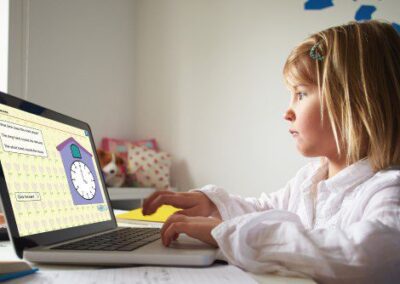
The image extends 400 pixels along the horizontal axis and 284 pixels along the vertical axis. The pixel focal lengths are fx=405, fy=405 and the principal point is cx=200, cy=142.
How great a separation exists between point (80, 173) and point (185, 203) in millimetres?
225

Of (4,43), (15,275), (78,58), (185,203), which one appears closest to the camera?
(15,275)

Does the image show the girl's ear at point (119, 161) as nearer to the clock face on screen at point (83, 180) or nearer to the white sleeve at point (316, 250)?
the clock face on screen at point (83, 180)

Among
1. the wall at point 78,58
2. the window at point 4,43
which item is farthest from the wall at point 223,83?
the window at point 4,43

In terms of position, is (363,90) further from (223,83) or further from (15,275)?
(223,83)

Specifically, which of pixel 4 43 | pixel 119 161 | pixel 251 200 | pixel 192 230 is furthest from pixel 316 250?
pixel 119 161

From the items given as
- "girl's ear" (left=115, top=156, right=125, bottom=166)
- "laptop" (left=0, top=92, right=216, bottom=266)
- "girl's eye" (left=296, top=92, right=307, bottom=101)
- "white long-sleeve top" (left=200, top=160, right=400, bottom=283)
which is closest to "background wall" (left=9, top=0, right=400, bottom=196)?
"girl's ear" (left=115, top=156, right=125, bottom=166)

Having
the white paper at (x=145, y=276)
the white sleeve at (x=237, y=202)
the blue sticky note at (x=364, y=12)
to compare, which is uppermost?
the blue sticky note at (x=364, y=12)

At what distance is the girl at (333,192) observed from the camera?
47 centimetres

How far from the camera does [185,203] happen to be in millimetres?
810

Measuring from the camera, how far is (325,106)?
0.76 meters

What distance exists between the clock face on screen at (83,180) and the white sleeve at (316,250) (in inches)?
10.9

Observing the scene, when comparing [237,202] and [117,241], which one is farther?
[237,202]

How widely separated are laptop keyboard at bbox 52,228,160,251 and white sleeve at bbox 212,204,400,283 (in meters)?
0.12

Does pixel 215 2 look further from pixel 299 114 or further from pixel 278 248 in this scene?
pixel 278 248
